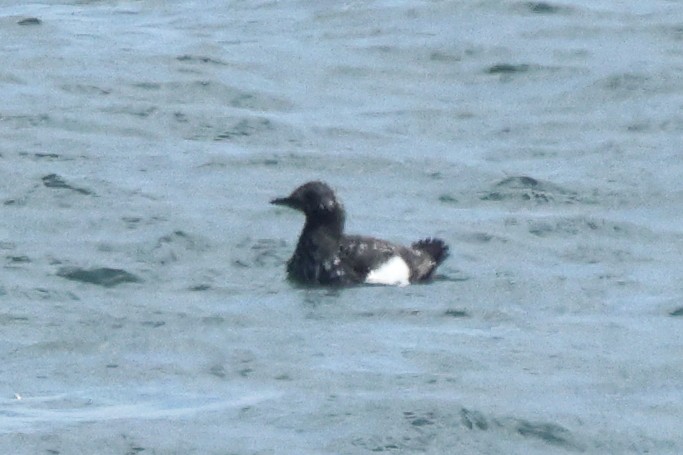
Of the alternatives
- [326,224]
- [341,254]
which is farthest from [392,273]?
[326,224]

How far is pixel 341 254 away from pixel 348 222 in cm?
195

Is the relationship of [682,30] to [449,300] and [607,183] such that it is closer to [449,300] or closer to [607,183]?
[607,183]

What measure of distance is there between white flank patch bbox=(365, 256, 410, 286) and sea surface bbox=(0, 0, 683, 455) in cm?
12

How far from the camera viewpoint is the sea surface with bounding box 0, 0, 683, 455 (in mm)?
11195

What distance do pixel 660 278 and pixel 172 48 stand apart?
31.4ft

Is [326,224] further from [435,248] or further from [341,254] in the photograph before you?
[435,248]

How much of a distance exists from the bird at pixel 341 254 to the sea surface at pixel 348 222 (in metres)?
0.16

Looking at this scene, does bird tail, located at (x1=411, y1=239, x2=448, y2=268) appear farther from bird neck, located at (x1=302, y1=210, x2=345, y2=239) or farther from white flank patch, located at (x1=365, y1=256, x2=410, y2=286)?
bird neck, located at (x1=302, y1=210, x2=345, y2=239)

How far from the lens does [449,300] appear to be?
543 inches

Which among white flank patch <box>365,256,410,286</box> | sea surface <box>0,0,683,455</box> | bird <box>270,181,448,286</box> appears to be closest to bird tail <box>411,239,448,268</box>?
bird <box>270,181,448,286</box>

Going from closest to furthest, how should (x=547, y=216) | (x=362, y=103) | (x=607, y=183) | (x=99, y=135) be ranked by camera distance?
(x=547, y=216)
(x=607, y=183)
(x=99, y=135)
(x=362, y=103)

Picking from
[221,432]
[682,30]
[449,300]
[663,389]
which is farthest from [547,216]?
[682,30]

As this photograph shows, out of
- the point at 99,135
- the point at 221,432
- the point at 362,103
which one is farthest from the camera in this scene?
the point at 362,103

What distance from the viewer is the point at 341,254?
1438cm
